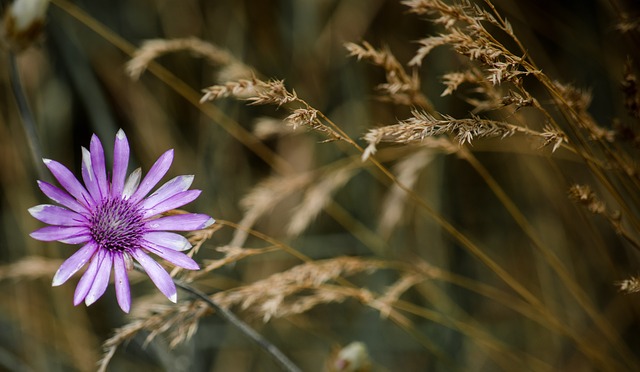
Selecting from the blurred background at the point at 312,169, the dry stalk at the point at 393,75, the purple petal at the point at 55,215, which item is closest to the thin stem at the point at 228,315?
the purple petal at the point at 55,215

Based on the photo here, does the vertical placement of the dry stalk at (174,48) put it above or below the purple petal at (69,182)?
above

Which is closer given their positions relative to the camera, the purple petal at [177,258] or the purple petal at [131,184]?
the purple petal at [177,258]

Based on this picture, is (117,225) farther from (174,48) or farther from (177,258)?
(174,48)

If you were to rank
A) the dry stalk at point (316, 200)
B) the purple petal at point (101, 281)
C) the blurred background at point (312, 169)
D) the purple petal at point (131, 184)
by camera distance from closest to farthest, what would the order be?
the purple petal at point (101, 281)
the purple petal at point (131, 184)
the dry stalk at point (316, 200)
the blurred background at point (312, 169)

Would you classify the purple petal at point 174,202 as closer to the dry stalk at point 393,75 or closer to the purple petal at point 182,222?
the purple petal at point 182,222

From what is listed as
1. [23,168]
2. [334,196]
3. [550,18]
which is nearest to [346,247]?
[334,196]

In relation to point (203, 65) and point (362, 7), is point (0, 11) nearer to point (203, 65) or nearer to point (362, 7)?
point (203, 65)
